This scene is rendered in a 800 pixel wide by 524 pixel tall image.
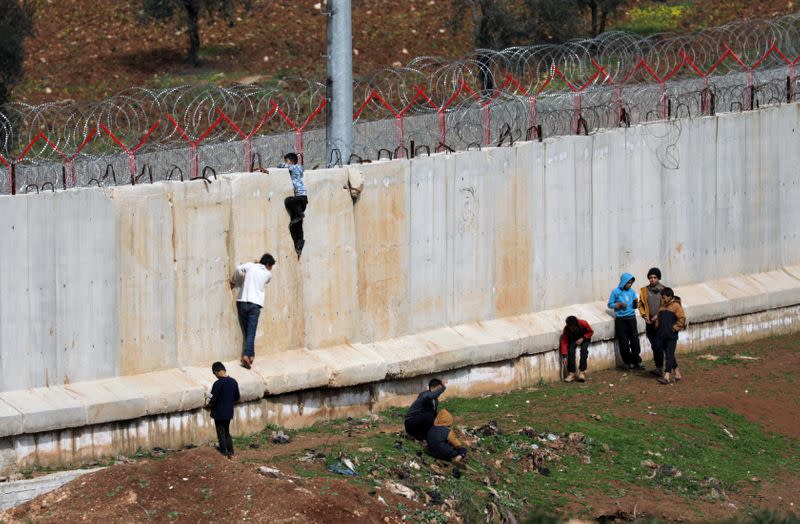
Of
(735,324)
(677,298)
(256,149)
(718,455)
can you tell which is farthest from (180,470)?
(735,324)

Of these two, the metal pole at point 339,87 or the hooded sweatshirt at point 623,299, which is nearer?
the metal pole at point 339,87

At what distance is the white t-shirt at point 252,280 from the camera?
16.0 metres

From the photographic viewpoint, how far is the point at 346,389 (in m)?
16.7

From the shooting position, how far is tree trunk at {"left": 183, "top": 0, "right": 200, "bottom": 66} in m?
42.2

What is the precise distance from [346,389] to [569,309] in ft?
12.8

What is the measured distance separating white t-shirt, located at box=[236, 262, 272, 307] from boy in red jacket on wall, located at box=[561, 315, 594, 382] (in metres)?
4.34

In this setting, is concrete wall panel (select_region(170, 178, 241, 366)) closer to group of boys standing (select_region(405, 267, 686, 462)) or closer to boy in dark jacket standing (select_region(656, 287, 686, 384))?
group of boys standing (select_region(405, 267, 686, 462))

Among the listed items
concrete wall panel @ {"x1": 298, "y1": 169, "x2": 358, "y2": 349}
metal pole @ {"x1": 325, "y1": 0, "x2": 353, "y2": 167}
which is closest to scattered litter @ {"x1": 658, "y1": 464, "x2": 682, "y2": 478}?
concrete wall panel @ {"x1": 298, "y1": 169, "x2": 358, "y2": 349}

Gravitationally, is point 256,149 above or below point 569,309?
above

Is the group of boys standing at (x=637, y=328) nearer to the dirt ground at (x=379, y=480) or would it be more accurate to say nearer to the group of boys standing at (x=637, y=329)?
the group of boys standing at (x=637, y=329)

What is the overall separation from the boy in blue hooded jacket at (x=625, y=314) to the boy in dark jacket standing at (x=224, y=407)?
634 cm

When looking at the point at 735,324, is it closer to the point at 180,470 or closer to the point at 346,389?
the point at 346,389

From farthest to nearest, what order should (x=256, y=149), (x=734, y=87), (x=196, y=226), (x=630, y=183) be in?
(x=734, y=87) → (x=630, y=183) → (x=256, y=149) → (x=196, y=226)

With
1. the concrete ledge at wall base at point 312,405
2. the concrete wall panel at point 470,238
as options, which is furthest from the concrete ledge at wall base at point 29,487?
the concrete wall panel at point 470,238
